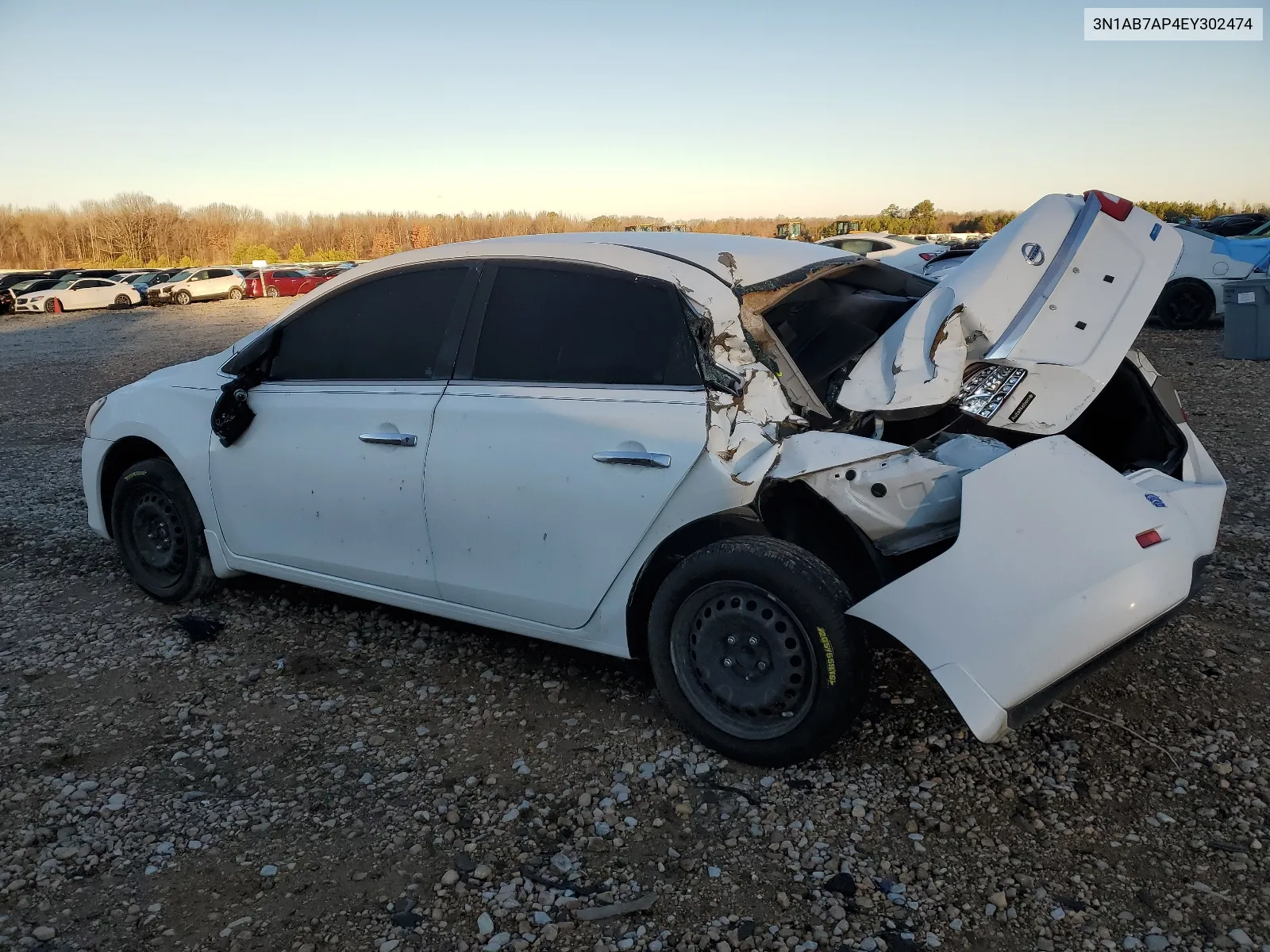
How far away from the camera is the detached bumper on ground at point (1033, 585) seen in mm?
2592

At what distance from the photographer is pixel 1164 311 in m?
13.9

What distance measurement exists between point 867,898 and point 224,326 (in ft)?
79.9

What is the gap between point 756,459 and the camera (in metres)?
2.99

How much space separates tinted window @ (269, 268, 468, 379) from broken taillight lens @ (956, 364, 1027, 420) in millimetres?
1957

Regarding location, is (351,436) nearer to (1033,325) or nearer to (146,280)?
(1033,325)

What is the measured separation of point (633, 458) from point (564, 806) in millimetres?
1140

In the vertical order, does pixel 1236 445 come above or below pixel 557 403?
below

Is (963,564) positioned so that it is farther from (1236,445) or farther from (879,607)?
(1236,445)

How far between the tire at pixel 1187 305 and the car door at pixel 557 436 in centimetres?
1269

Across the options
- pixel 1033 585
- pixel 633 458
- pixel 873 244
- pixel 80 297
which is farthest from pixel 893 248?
pixel 80 297

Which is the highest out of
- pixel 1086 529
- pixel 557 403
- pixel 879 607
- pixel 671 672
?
pixel 557 403

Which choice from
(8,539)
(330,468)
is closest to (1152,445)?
(330,468)

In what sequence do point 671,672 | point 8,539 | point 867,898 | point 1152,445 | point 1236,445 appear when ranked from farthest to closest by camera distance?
point 1236,445 → point 8,539 → point 1152,445 → point 671,672 → point 867,898

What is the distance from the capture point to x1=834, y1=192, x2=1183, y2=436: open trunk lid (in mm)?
3088
